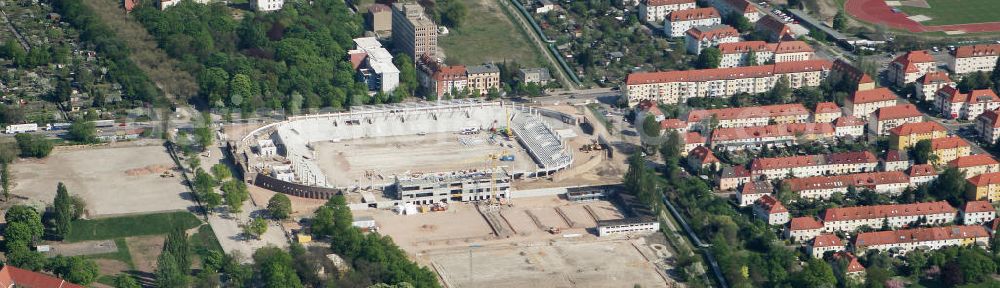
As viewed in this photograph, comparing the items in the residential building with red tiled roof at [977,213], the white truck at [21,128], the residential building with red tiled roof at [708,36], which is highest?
the residential building with red tiled roof at [708,36]

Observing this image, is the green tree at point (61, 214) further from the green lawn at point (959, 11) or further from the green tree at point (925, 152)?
the green lawn at point (959, 11)

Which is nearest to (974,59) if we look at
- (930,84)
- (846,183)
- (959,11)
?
(930,84)

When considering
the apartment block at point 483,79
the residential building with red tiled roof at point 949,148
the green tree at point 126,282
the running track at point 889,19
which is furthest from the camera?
the running track at point 889,19

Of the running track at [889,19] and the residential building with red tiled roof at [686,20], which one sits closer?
the residential building with red tiled roof at [686,20]

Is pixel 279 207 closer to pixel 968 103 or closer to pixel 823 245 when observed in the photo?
pixel 823 245

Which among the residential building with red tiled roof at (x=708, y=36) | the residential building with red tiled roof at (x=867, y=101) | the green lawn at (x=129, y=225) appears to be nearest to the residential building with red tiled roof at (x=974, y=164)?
the residential building with red tiled roof at (x=867, y=101)

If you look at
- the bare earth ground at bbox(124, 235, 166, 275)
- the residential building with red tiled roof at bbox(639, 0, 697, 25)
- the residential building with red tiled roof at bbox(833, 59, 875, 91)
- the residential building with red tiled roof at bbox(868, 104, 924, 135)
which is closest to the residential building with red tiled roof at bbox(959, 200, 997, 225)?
the residential building with red tiled roof at bbox(868, 104, 924, 135)

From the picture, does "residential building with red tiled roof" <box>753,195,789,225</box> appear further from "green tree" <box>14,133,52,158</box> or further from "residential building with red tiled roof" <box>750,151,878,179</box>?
"green tree" <box>14,133,52,158</box>
